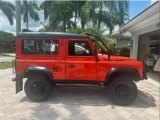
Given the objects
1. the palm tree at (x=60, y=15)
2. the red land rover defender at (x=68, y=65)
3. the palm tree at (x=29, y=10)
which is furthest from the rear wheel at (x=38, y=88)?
the palm tree at (x=29, y=10)

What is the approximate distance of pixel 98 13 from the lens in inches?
1137

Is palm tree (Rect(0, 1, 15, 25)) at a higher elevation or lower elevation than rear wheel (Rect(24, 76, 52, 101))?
higher

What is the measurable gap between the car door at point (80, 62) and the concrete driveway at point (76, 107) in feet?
2.56

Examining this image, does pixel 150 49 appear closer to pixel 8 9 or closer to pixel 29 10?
pixel 8 9

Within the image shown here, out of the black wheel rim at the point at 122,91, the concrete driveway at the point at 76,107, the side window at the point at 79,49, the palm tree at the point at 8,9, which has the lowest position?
the concrete driveway at the point at 76,107

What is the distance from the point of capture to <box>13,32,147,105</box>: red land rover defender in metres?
6.55

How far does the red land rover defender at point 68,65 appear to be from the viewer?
655 centimetres

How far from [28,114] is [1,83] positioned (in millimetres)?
4282

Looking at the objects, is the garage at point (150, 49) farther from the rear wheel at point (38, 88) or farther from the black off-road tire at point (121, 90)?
the rear wheel at point (38, 88)

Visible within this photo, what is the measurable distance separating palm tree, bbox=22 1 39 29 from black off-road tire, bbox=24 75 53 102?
155 feet

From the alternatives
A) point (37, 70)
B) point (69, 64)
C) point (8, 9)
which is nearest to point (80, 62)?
point (69, 64)

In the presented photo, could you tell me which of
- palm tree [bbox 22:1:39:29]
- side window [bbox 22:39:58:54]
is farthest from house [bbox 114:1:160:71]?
palm tree [bbox 22:1:39:29]

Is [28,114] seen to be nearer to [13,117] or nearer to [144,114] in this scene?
[13,117]

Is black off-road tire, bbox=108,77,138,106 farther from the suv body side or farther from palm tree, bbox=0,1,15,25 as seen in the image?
palm tree, bbox=0,1,15,25
